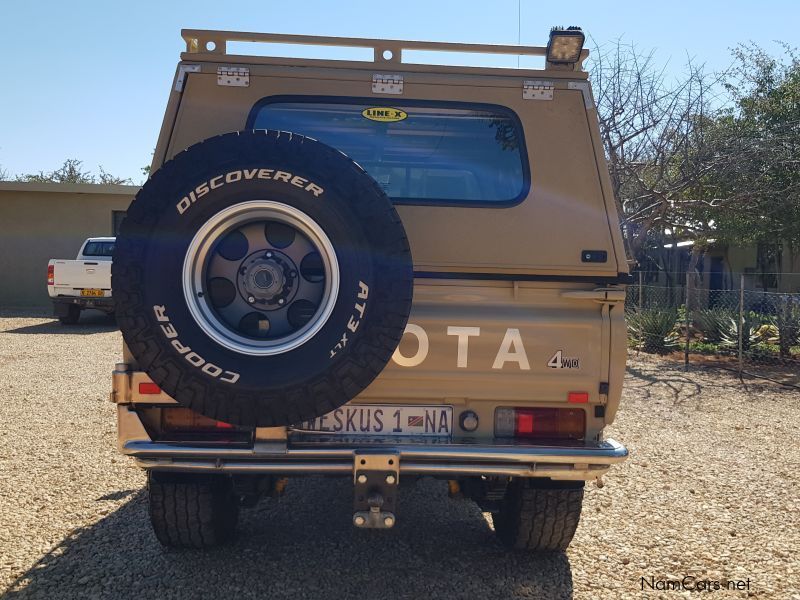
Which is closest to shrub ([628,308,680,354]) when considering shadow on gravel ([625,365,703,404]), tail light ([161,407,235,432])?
shadow on gravel ([625,365,703,404])

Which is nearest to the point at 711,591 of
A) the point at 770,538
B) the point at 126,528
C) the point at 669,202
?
the point at 770,538

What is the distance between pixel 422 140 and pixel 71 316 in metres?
13.5

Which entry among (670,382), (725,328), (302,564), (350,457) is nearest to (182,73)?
(350,457)

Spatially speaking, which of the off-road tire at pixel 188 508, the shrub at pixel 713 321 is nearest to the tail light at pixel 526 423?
the off-road tire at pixel 188 508

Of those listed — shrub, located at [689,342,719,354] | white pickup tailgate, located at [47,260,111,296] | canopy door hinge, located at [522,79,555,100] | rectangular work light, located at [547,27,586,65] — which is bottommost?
shrub, located at [689,342,719,354]

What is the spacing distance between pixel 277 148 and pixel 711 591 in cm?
292

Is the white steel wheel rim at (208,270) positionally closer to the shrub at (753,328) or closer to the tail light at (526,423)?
the tail light at (526,423)

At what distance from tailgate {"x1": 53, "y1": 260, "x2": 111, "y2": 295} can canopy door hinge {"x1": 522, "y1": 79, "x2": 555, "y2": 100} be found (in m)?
12.5

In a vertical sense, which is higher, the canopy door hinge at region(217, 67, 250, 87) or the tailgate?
the canopy door hinge at region(217, 67, 250, 87)

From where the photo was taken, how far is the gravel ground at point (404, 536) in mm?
3330

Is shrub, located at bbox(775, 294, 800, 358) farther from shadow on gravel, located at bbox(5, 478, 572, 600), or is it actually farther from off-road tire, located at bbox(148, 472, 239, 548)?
off-road tire, located at bbox(148, 472, 239, 548)

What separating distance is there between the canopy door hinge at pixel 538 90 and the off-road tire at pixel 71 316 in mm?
13639

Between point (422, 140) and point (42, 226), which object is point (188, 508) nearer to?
point (422, 140)

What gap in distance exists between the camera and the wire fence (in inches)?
420
